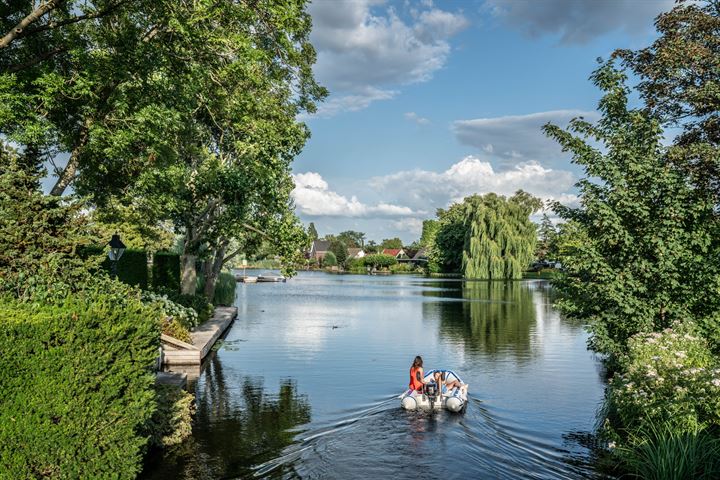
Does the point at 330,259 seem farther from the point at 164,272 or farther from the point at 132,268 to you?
the point at 132,268

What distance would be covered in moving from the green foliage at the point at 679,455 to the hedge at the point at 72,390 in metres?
7.20

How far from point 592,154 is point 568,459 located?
7.26 meters

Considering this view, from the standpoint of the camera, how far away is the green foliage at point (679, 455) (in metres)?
7.84

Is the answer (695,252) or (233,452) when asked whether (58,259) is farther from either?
(695,252)

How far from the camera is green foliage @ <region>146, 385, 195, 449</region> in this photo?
1009 centimetres

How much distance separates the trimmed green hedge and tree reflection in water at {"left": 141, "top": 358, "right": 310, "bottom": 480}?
49.9 ft

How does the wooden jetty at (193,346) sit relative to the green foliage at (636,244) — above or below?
below

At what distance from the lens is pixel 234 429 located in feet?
39.0

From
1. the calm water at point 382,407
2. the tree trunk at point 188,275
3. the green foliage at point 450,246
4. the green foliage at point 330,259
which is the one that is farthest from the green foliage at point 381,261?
the tree trunk at point 188,275

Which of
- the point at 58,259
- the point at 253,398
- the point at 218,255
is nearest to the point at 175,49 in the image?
the point at 58,259

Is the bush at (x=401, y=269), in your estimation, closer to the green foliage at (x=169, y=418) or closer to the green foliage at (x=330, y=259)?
the green foliage at (x=330, y=259)

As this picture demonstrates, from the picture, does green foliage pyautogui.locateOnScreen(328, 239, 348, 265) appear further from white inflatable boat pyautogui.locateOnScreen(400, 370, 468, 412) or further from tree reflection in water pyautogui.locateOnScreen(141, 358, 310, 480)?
white inflatable boat pyautogui.locateOnScreen(400, 370, 468, 412)

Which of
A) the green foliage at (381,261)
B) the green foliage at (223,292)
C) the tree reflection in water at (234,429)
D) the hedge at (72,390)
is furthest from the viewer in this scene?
the green foliage at (381,261)

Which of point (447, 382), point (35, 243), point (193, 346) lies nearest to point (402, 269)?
point (193, 346)
